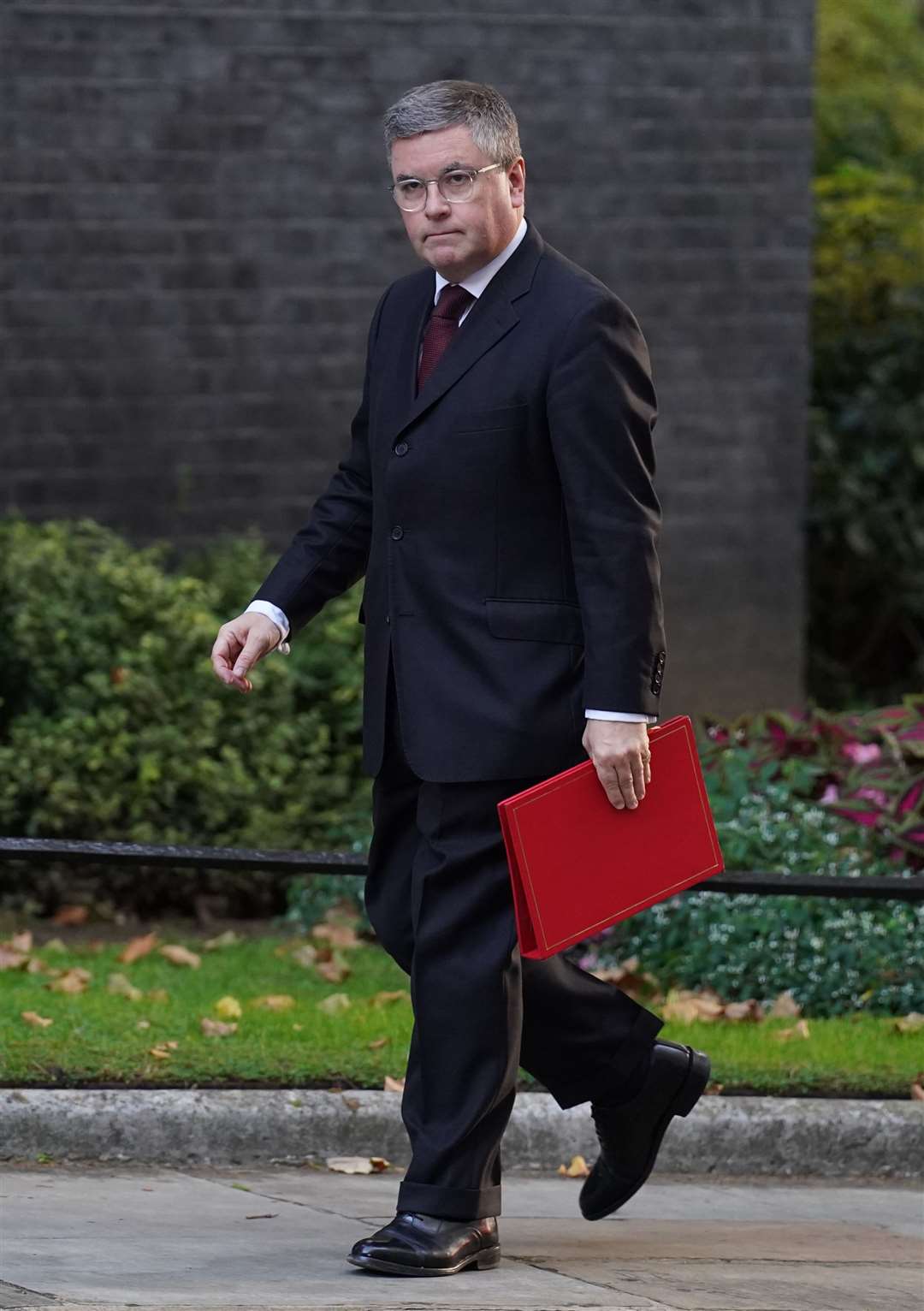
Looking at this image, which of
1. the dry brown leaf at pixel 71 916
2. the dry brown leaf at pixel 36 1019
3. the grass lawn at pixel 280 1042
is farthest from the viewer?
the dry brown leaf at pixel 71 916

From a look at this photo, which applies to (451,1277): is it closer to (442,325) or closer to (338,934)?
(442,325)

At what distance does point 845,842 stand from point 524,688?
2.77 meters

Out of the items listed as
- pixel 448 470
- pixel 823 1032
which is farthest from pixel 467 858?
pixel 823 1032

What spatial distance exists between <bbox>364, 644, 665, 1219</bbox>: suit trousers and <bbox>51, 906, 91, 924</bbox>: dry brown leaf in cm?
324

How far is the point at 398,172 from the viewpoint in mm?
3688

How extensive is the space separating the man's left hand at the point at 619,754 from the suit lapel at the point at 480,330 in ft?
2.08

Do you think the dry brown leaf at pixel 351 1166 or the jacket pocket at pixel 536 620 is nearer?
the jacket pocket at pixel 536 620

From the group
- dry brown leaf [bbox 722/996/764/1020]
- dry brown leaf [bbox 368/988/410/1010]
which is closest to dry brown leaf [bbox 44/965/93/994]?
dry brown leaf [bbox 368/988/410/1010]

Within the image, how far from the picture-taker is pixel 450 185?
3.66 metres

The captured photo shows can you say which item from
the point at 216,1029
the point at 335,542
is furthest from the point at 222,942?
the point at 335,542

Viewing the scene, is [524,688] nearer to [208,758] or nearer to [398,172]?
[398,172]

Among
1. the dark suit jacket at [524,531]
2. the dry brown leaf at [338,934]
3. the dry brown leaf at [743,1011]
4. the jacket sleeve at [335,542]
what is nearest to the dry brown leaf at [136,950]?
the dry brown leaf at [338,934]

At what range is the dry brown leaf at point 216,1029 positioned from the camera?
5125 millimetres

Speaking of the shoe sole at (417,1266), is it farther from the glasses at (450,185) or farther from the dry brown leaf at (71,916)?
the dry brown leaf at (71,916)
